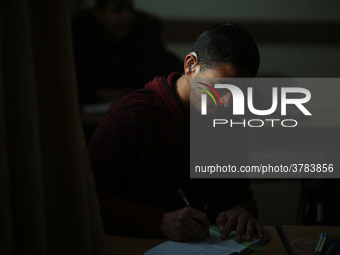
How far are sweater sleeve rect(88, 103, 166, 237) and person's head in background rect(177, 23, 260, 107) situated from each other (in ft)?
1.02

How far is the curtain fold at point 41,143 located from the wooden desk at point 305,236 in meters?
0.57

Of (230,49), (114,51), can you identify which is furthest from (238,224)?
(114,51)

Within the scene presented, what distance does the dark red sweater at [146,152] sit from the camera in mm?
1231

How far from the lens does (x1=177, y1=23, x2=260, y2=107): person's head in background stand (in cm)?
114

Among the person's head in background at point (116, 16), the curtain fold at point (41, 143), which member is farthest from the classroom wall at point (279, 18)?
the curtain fold at point (41, 143)

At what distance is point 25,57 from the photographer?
0.70 m

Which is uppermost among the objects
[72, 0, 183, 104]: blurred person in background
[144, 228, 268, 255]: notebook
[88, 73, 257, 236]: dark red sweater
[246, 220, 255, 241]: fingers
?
[72, 0, 183, 104]: blurred person in background

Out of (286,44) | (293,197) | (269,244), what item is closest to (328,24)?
(286,44)

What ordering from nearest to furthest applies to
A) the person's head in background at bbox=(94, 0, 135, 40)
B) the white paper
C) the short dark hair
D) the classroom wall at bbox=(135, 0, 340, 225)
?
1. the white paper
2. the short dark hair
3. the person's head in background at bbox=(94, 0, 135, 40)
4. the classroom wall at bbox=(135, 0, 340, 225)

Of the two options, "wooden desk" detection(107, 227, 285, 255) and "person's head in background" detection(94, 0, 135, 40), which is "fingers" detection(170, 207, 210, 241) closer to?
"wooden desk" detection(107, 227, 285, 255)

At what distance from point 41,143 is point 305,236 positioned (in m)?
0.83

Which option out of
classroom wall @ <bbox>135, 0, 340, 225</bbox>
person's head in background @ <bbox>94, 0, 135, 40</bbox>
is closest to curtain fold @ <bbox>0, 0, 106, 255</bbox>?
person's head in background @ <bbox>94, 0, 135, 40</bbox>

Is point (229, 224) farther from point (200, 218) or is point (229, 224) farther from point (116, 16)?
point (116, 16)

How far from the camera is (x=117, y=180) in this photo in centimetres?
128
